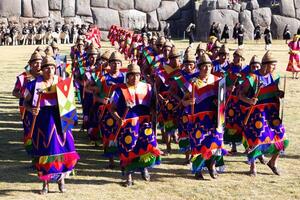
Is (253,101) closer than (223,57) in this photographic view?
Yes

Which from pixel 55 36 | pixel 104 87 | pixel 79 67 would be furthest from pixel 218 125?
pixel 55 36

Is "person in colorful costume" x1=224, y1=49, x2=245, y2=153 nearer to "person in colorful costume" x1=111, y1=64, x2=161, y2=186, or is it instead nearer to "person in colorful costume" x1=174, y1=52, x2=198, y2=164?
"person in colorful costume" x1=174, y1=52, x2=198, y2=164

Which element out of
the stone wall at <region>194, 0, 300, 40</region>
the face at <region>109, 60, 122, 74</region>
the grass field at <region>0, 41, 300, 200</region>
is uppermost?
the stone wall at <region>194, 0, 300, 40</region>

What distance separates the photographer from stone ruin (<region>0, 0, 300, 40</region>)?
41.0 m

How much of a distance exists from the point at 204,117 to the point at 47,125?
223 cm

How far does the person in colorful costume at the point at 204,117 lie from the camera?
26.0ft

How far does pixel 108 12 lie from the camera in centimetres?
4503

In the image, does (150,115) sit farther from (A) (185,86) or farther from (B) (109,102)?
(B) (109,102)

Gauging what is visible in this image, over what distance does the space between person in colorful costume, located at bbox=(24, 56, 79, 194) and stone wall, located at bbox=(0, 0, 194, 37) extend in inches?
1445

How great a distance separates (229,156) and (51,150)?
3534 mm

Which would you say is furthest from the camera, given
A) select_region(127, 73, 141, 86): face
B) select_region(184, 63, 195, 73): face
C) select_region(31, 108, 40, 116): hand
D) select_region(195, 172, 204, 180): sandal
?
select_region(184, 63, 195, 73): face

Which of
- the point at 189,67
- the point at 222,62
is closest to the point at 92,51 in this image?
the point at 222,62

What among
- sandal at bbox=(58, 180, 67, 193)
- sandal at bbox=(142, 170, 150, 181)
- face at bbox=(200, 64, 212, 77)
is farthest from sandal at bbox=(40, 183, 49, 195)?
face at bbox=(200, 64, 212, 77)

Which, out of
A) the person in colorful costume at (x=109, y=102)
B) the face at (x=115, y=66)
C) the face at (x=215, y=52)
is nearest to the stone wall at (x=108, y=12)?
the face at (x=215, y=52)
